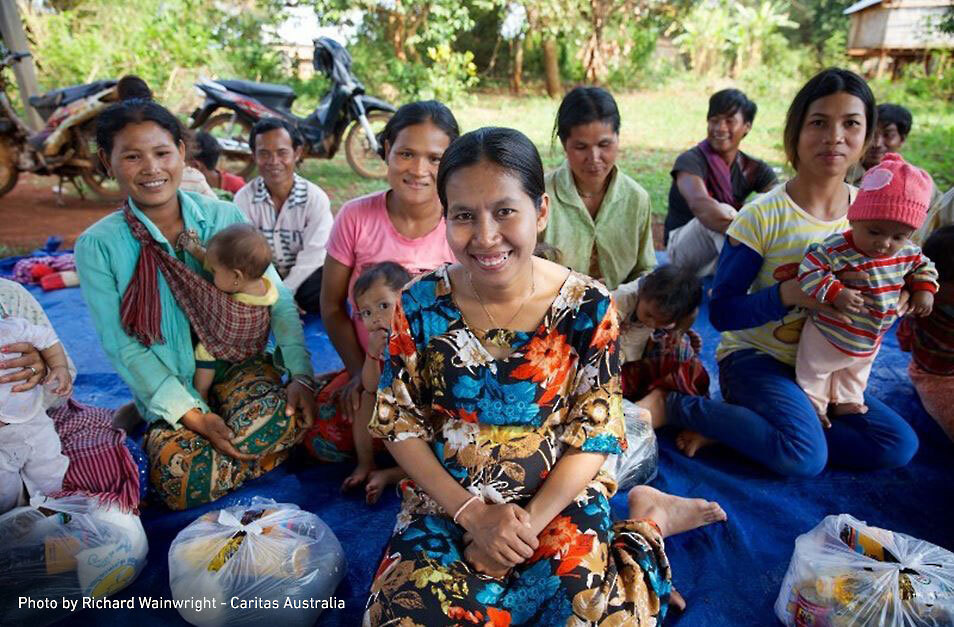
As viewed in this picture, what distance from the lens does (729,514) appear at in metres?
2.13

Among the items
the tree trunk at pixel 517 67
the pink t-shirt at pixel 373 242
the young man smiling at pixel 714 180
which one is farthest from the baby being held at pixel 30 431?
the tree trunk at pixel 517 67

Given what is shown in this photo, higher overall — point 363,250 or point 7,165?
point 363,250

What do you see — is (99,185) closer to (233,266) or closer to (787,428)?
(233,266)

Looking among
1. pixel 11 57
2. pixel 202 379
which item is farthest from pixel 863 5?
pixel 202 379

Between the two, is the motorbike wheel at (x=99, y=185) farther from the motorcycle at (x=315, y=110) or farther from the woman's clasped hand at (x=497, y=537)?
the woman's clasped hand at (x=497, y=537)

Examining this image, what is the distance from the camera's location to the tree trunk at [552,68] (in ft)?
40.3

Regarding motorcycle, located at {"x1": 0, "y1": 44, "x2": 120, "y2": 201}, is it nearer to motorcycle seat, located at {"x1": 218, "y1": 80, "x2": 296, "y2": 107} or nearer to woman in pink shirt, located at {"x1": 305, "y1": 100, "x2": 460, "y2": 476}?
motorcycle seat, located at {"x1": 218, "y1": 80, "x2": 296, "y2": 107}

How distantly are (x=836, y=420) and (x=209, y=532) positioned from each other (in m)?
2.24

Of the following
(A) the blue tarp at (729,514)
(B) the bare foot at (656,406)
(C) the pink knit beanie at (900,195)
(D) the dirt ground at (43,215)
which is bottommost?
(A) the blue tarp at (729,514)

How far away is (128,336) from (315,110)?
5.39 metres

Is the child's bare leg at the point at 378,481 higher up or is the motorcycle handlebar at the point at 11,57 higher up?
the motorcycle handlebar at the point at 11,57

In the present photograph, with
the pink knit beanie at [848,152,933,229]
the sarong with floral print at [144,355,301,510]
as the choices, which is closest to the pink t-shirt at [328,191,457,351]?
the sarong with floral print at [144,355,301,510]

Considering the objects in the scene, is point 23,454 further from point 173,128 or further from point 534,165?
point 534,165

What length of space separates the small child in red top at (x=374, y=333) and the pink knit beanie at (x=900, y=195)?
1.51 meters
